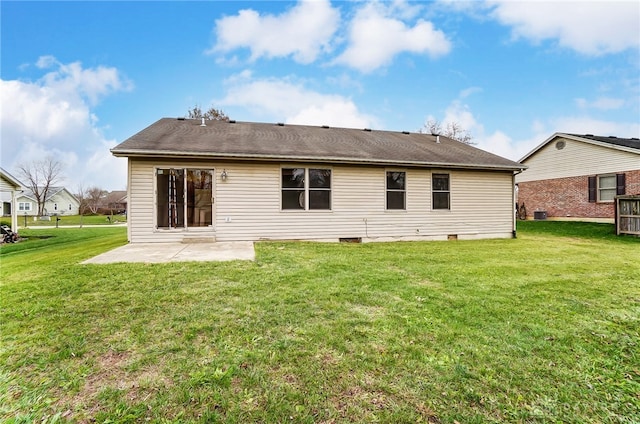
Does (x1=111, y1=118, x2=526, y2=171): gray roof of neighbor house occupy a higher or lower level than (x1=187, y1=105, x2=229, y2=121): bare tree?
lower

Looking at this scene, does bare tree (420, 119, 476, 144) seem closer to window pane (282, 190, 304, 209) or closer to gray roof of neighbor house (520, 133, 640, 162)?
gray roof of neighbor house (520, 133, 640, 162)

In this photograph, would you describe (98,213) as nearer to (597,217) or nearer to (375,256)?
(375,256)

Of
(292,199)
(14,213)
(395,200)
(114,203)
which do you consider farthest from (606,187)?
(114,203)

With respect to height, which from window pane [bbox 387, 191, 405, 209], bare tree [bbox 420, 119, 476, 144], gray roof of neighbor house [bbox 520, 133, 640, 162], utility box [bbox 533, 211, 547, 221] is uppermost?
bare tree [bbox 420, 119, 476, 144]

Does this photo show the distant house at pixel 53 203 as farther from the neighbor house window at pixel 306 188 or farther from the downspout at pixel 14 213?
the neighbor house window at pixel 306 188

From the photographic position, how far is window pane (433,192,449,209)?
10.3 metres

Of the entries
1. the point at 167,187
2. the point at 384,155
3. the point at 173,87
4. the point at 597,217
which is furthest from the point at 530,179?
the point at 173,87

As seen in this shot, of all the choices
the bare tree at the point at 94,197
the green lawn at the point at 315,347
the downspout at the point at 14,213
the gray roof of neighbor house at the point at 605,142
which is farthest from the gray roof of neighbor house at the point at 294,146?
the bare tree at the point at 94,197

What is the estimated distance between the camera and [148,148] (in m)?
7.88

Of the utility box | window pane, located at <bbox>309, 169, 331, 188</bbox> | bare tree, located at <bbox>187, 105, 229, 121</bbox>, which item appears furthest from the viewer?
bare tree, located at <bbox>187, 105, 229, 121</bbox>

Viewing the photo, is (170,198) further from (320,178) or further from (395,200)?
(395,200)

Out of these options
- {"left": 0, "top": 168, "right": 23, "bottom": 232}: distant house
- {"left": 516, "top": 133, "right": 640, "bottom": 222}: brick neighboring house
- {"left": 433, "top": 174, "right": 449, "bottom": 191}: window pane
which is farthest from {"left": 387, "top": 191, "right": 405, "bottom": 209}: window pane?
{"left": 0, "top": 168, "right": 23, "bottom": 232}: distant house

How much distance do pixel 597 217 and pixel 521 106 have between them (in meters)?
7.79

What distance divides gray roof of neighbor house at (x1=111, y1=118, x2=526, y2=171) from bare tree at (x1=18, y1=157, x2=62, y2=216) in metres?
43.0
